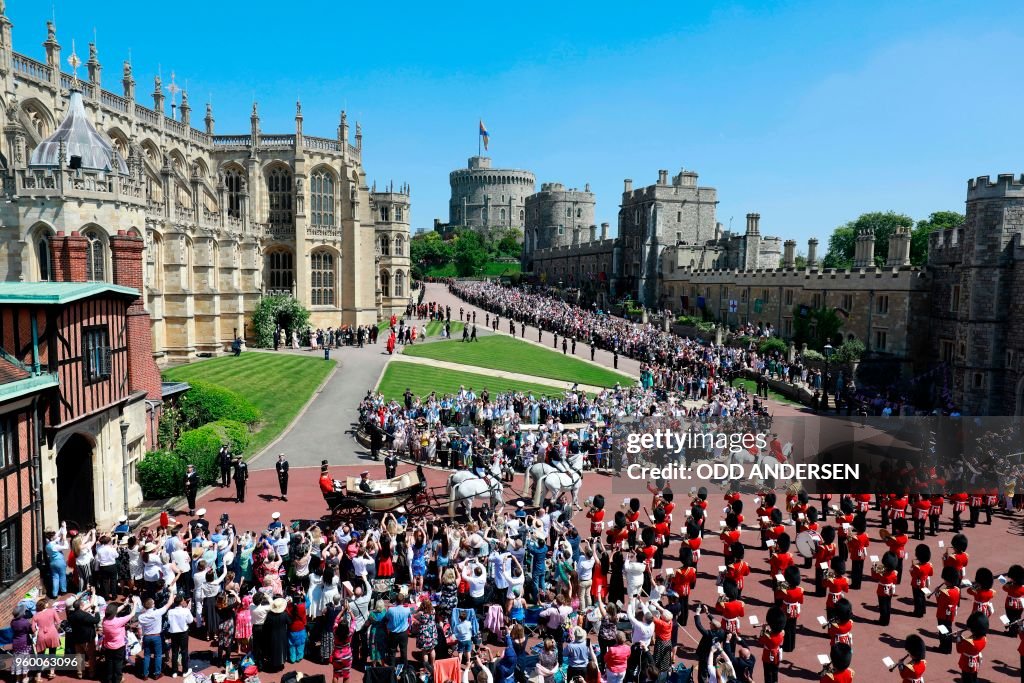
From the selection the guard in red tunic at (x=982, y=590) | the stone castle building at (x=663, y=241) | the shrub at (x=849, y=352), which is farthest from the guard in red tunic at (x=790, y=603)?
the stone castle building at (x=663, y=241)

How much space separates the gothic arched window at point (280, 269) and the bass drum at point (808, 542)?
46.3 meters

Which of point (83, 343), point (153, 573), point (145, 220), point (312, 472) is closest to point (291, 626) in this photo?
point (153, 573)

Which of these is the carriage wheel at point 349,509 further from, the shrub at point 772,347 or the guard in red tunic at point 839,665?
the shrub at point 772,347

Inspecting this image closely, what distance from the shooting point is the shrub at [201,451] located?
811 inches

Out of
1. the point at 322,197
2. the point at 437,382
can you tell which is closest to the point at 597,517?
the point at 437,382

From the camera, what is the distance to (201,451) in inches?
824

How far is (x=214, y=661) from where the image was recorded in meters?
11.8

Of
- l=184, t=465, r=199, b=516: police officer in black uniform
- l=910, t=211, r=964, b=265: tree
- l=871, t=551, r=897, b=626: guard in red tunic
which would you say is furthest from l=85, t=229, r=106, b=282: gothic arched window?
l=910, t=211, r=964, b=265: tree

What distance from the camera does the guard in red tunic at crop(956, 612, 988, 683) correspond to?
10.9m

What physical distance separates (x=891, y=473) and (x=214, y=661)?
16.3 meters

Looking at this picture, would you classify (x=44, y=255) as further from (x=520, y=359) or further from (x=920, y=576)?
(x=920, y=576)

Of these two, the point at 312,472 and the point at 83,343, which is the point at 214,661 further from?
the point at 312,472

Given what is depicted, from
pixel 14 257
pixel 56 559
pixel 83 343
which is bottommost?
pixel 56 559

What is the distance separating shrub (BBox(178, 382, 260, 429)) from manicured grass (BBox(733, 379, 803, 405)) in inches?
1057
